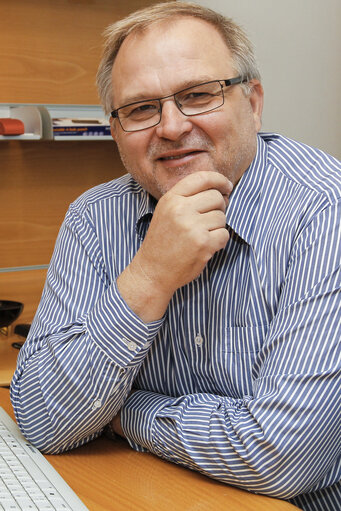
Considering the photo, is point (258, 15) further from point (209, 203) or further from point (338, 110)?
point (209, 203)

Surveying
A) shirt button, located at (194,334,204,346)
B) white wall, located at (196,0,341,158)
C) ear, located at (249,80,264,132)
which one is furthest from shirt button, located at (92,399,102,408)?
white wall, located at (196,0,341,158)

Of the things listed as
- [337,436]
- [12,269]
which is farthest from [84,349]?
[12,269]

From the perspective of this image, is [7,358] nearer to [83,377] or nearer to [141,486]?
[83,377]

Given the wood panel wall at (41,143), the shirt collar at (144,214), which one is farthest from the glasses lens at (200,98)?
the wood panel wall at (41,143)

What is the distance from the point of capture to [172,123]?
1347 millimetres

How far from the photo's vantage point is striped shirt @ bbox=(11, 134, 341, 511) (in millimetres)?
1137

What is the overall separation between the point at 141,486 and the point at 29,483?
176mm

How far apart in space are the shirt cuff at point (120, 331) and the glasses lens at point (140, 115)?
0.34 meters

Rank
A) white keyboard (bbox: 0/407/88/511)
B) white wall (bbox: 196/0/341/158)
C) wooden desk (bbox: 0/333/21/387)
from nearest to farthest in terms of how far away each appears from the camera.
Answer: white keyboard (bbox: 0/407/88/511) < wooden desk (bbox: 0/333/21/387) < white wall (bbox: 196/0/341/158)

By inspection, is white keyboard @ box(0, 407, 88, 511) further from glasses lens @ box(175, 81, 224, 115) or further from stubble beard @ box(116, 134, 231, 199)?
glasses lens @ box(175, 81, 224, 115)

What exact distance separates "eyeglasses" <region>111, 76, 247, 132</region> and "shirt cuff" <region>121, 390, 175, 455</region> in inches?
20.7

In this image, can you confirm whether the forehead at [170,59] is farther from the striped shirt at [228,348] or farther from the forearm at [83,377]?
the forearm at [83,377]

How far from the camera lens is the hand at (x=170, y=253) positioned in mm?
1263

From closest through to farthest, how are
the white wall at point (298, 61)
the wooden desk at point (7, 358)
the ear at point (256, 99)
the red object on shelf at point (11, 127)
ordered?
the ear at point (256, 99) → the wooden desk at point (7, 358) → the red object on shelf at point (11, 127) → the white wall at point (298, 61)
